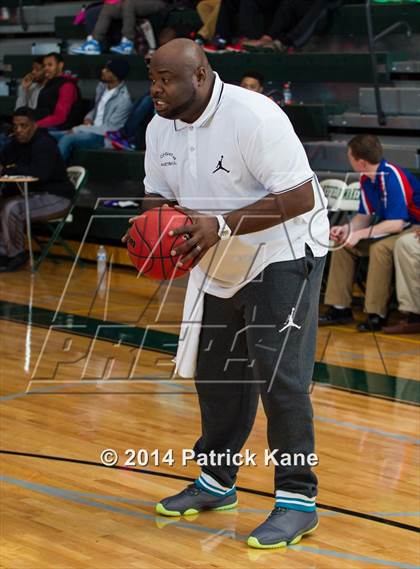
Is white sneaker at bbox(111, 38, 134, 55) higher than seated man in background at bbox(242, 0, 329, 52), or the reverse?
seated man in background at bbox(242, 0, 329, 52)

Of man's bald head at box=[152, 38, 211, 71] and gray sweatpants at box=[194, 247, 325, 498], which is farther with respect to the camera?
gray sweatpants at box=[194, 247, 325, 498]

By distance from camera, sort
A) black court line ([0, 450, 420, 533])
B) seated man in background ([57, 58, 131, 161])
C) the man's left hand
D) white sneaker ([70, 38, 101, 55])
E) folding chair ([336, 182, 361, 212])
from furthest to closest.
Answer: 1. white sneaker ([70, 38, 101, 55])
2. seated man in background ([57, 58, 131, 161])
3. folding chair ([336, 182, 361, 212])
4. black court line ([0, 450, 420, 533])
5. the man's left hand

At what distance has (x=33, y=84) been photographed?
11.5 meters

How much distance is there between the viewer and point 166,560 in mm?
3439

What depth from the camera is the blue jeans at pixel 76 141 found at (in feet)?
35.0

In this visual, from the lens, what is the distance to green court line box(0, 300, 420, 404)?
5.80m

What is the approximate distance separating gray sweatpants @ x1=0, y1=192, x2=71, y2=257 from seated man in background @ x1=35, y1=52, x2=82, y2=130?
1.42 meters

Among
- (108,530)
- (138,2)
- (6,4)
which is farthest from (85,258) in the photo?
(108,530)

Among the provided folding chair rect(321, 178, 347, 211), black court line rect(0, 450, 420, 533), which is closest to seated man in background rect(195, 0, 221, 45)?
folding chair rect(321, 178, 347, 211)

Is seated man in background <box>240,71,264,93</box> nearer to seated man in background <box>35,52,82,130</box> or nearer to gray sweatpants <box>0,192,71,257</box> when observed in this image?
gray sweatpants <box>0,192,71,257</box>

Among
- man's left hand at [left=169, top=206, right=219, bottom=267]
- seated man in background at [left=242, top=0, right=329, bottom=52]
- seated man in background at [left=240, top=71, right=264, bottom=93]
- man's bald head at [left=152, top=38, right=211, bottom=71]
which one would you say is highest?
man's bald head at [left=152, top=38, right=211, bottom=71]

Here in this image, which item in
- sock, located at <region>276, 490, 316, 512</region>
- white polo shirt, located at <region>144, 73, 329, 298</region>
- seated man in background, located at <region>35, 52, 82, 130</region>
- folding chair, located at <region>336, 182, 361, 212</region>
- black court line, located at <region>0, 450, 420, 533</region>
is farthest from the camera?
seated man in background, located at <region>35, 52, 82, 130</region>

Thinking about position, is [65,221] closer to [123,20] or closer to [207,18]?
[207,18]

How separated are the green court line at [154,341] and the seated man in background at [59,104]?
3211mm
